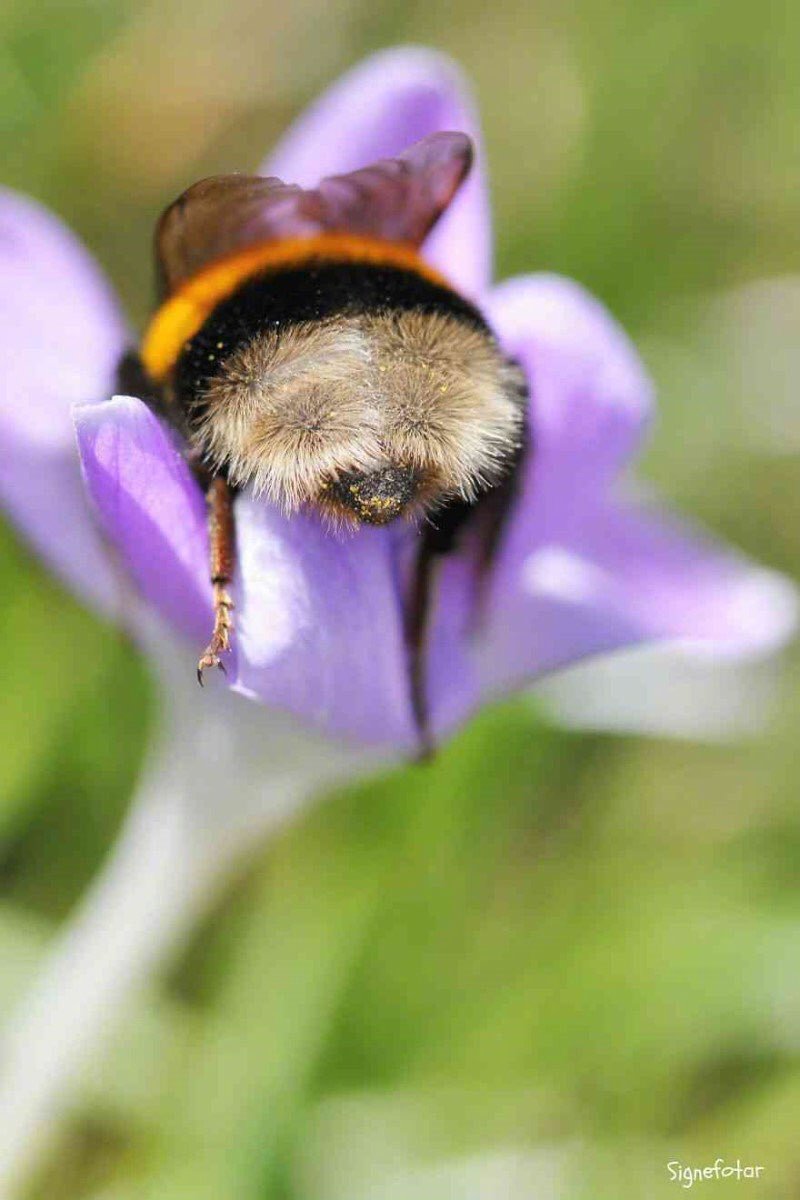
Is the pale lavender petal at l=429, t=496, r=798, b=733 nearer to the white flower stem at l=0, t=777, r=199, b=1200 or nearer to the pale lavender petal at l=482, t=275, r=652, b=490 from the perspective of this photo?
the pale lavender petal at l=482, t=275, r=652, b=490

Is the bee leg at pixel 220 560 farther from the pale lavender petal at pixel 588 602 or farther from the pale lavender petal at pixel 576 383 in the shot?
the pale lavender petal at pixel 576 383

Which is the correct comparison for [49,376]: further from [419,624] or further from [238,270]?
[419,624]

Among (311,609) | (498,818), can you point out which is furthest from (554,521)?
(498,818)

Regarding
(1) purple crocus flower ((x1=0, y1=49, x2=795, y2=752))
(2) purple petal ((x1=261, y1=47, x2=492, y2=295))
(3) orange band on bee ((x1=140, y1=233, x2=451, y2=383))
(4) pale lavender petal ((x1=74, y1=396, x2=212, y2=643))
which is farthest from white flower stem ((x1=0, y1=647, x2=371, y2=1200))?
(2) purple petal ((x1=261, y1=47, x2=492, y2=295))

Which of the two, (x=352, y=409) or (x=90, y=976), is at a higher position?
(x=352, y=409)

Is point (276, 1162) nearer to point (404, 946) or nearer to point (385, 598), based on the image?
point (404, 946)

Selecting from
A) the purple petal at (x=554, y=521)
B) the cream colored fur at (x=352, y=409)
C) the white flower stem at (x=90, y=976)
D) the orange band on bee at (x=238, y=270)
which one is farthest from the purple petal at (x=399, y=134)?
the white flower stem at (x=90, y=976)

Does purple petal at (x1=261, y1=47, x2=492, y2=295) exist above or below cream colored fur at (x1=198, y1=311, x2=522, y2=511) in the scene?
above
